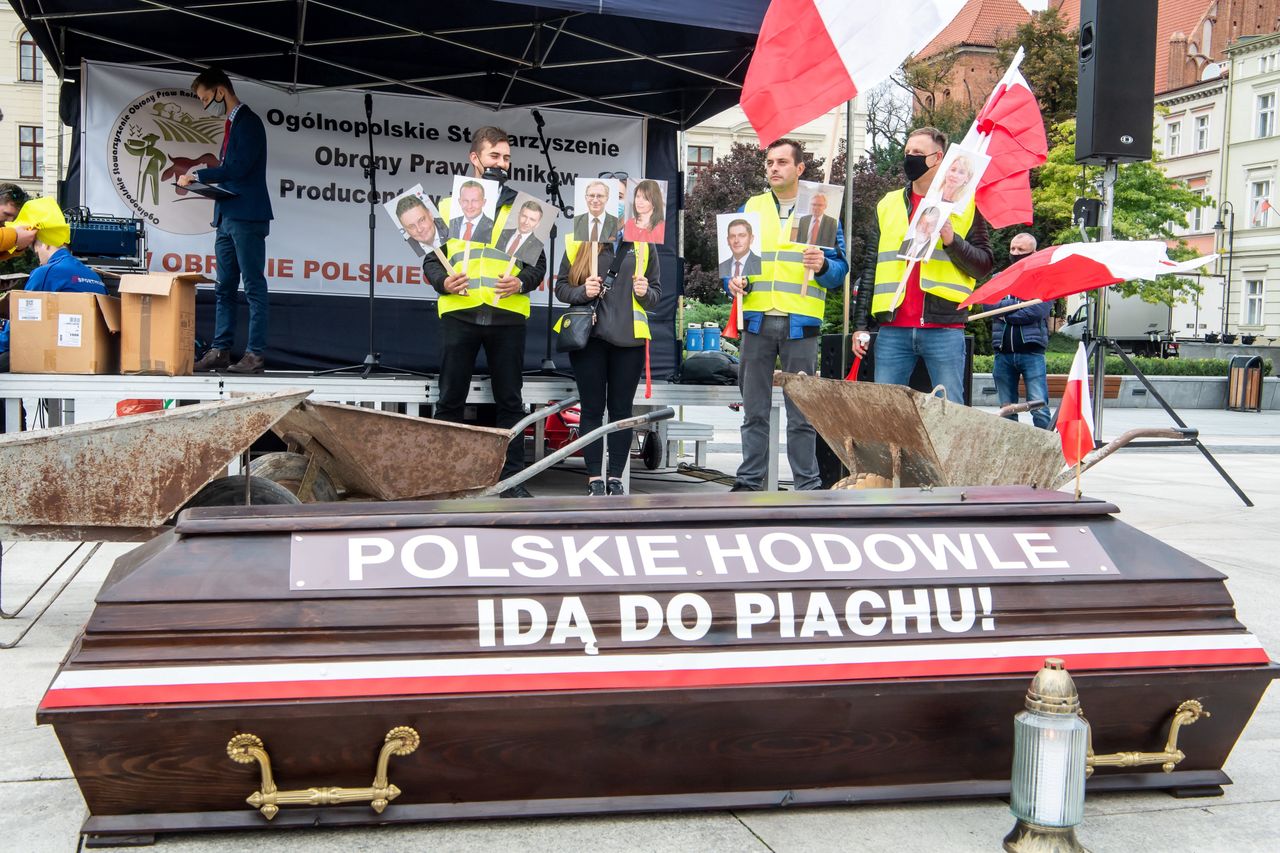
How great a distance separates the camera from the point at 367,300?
9219 millimetres

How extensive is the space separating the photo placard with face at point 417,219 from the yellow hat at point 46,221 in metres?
2.14

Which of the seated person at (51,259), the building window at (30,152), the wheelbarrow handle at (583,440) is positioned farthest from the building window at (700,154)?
the wheelbarrow handle at (583,440)

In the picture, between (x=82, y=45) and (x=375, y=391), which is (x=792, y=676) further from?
(x=82, y=45)

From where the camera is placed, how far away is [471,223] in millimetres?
6453

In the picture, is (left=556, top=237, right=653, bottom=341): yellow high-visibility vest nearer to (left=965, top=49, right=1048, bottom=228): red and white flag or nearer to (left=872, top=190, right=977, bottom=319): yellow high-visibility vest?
(left=872, top=190, right=977, bottom=319): yellow high-visibility vest

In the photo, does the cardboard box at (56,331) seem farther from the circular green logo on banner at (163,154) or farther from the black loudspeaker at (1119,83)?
the black loudspeaker at (1119,83)

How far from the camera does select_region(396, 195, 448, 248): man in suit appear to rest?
6.40 metres

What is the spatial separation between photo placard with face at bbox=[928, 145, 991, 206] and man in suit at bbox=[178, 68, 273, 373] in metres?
4.58

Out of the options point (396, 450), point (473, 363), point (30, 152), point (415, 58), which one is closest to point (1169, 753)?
point (396, 450)

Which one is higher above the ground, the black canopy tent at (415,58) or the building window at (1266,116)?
the building window at (1266,116)

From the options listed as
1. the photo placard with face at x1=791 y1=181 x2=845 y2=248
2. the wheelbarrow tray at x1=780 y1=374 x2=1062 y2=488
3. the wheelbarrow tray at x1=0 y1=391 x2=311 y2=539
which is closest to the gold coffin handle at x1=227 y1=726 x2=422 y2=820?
the wheelbarrow tray at x1=0 y1=391 x2=311 y2=539

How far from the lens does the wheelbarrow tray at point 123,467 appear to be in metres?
3.48

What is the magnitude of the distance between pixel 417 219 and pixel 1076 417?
417 cm

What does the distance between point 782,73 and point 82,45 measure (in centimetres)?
550
